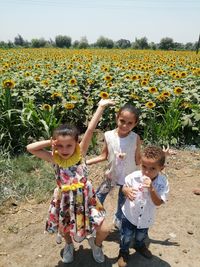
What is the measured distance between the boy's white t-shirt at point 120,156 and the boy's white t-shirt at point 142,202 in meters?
0.34

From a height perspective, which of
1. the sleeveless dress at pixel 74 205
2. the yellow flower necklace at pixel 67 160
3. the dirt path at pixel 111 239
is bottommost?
the dirt path at pixel 111 239

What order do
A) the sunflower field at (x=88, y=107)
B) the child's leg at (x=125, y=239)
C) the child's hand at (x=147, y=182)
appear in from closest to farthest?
the child's hand at (x=147, y=182), the child's leg at (x=125, y=239), the sunflower field at (x=88, y=107)

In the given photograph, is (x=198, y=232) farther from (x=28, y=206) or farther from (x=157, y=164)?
(x=28, y=206)

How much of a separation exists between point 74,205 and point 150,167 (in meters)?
0.59

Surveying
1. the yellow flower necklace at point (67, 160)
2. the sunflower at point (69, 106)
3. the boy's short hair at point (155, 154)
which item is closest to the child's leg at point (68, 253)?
the yellow flower necklace at point (67, 160)

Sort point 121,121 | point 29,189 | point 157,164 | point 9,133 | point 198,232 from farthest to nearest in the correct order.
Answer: point 9,133
point 29,189
point 198,232
point 121,121
point 157,164

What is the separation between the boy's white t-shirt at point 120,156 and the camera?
291cm

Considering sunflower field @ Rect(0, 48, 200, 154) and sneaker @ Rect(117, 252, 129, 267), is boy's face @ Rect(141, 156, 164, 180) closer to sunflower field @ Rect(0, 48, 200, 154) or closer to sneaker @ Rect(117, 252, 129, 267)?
sneaker @ Rect(117, 252, 129, 267)

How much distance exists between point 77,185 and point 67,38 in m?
53.9

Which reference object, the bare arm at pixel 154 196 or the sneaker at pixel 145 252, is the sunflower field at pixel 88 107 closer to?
the sneaker at pixel 145 252

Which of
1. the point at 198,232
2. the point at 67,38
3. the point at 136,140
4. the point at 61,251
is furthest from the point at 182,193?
the point at 67,38

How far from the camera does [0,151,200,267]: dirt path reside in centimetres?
290

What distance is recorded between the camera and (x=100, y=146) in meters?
5.10

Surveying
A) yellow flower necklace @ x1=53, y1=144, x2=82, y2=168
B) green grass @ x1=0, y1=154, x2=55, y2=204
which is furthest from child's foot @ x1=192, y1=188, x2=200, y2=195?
yellow flower necklace @ x1=53, y1=144, x2=82, y2=168
